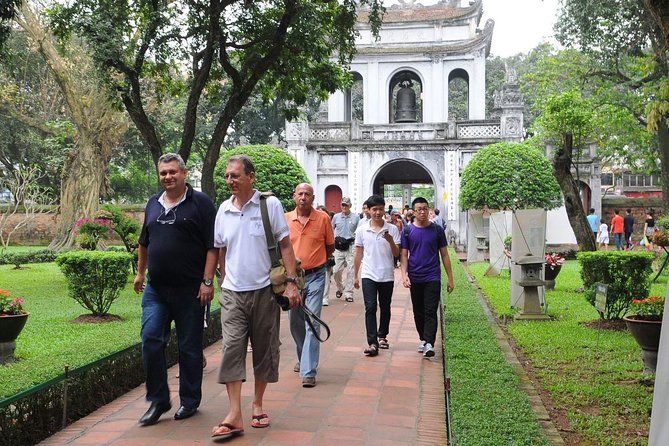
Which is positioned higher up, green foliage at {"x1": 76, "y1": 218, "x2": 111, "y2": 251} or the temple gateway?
the temple gateway

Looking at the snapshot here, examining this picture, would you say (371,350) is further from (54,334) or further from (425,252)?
(54,334)

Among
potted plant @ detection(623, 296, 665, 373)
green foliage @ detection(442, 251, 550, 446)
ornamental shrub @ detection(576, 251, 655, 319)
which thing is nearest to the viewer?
green foliage @ detection(442, 251, 550, 446)

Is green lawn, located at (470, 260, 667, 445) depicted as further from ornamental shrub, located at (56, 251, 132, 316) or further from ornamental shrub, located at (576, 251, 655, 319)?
ornamental shrub, located at (56, 251, 132, 316)

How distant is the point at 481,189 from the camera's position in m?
22.2

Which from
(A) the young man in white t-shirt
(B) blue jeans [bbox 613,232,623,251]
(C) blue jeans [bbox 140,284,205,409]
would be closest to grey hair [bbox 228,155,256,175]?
(C) blue jeans [bbox 140,284,205,409]

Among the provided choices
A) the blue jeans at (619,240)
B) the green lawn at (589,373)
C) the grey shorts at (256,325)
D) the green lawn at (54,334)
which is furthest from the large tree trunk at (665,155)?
the grey shorts at (256,325)

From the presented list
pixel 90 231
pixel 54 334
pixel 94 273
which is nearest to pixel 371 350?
pixel 54 334

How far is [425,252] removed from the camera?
7652mm

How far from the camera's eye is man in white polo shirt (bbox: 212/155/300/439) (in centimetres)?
492

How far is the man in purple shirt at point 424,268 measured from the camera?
7.57 meters

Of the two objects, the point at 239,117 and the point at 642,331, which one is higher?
the point at 239,117

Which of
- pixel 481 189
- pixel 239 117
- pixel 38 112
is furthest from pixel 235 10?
pixel 239 117

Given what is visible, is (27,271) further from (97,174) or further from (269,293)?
(269,293)

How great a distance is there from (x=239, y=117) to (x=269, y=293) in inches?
1338
